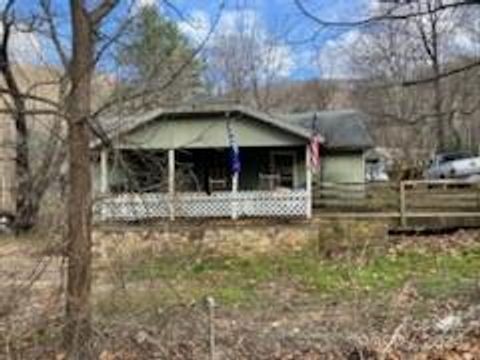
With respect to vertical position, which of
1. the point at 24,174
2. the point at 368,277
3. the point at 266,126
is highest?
the point at 266,126

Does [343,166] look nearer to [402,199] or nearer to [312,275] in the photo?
[402,199]

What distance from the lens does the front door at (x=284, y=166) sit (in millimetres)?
33188

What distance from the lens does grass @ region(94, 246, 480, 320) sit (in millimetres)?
15250

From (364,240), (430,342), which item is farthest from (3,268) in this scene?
(364,240)

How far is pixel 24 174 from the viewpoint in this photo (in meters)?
12.2

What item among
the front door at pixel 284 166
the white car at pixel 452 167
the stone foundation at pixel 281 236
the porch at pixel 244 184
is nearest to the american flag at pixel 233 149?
the porch at pixel 244 184

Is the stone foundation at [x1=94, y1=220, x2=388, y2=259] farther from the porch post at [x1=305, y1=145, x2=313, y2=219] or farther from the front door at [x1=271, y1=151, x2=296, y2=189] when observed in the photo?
the front door at [x1=271, y1=151, x2=296, y2=189]

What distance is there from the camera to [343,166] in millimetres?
35438

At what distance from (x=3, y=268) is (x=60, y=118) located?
2.37 meters

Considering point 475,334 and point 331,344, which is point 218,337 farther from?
point 475,334

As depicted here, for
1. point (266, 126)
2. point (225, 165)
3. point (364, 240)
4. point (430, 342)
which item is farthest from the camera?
point (225, 165)

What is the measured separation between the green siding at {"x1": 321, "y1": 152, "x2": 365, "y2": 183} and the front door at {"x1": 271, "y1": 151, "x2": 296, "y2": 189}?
7.94ft

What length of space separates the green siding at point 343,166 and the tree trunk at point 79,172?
26242mm

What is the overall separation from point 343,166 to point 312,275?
48.9ft
